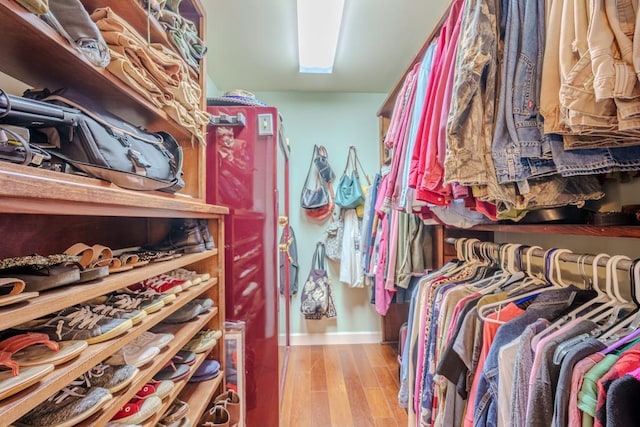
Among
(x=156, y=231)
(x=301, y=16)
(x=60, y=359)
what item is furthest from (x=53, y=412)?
(x=301, y=16)

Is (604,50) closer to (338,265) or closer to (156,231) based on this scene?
(156,231)

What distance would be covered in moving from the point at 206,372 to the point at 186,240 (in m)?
0.50

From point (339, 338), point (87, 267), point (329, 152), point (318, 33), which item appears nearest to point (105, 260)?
point (87, 267)

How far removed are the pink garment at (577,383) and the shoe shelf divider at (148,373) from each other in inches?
34.1

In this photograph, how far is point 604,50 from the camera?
494 mm

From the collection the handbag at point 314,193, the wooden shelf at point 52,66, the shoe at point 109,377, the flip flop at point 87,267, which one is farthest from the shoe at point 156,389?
the handbag at point 314,193

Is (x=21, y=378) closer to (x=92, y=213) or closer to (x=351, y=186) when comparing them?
(x=92, y=213)

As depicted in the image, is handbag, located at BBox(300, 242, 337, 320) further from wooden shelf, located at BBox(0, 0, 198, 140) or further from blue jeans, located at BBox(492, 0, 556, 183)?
blue jeans, located at BBox(492, 0, 556, 183)

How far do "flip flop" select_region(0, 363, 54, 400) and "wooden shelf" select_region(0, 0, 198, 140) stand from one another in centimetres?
58

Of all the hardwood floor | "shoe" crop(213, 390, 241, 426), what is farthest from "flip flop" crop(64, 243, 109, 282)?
the hardwood floor

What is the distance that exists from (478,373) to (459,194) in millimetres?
484

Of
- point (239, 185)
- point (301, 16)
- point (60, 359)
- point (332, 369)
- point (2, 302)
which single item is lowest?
point (332, 369)

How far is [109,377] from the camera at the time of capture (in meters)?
0.65

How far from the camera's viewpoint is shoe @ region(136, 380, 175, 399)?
0.77 m
